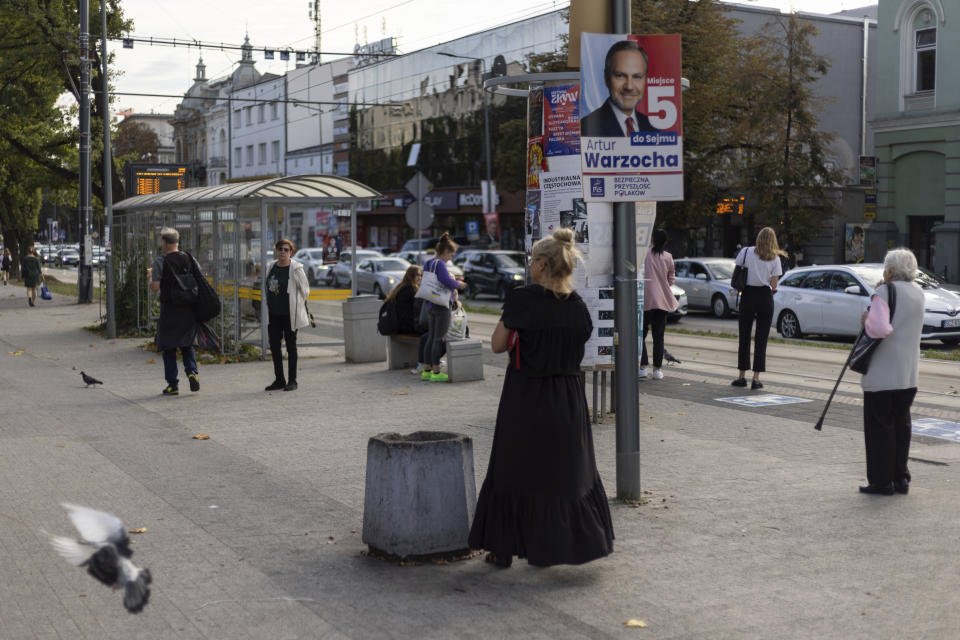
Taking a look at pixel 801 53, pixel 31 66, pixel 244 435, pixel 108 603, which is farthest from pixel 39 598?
pixel 801 53

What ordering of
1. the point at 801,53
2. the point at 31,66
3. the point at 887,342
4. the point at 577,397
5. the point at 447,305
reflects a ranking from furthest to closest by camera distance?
1. the point at 801,53
2. the point at 31,66
3. the point at 447,305
4. the point at 887,342
5. the point at 577,397

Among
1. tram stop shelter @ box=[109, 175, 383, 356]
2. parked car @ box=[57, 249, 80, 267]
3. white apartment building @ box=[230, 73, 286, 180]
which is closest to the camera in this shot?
tram stop shelter @ box=[109, 175, 383, 356]

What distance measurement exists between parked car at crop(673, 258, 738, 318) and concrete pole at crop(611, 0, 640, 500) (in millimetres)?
20332

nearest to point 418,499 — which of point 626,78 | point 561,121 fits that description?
point 626,78

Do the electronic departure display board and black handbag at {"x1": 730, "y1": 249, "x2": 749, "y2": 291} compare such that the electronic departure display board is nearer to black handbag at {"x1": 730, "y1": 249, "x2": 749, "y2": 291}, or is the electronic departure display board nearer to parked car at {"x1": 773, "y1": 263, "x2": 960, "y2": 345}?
parked car at {"x1": 773, "y1": 263, "x2": 960, "y2": 345}

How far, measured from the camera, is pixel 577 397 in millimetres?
5590

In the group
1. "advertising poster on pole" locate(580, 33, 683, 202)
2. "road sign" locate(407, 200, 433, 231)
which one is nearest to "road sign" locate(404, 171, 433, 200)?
"road sign" locate(407, 200, 433, 231)

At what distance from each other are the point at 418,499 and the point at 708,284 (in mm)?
22736

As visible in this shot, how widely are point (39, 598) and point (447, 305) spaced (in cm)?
849

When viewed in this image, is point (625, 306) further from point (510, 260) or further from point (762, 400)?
point (510, 260)

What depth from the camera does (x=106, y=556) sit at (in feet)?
12.0

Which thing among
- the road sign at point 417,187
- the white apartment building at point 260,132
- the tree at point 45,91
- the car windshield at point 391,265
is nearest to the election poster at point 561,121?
the road sign at point 417,187

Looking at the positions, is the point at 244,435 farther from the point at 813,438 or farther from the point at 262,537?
the point at 813,438

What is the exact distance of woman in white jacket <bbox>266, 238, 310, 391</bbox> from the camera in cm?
1275
